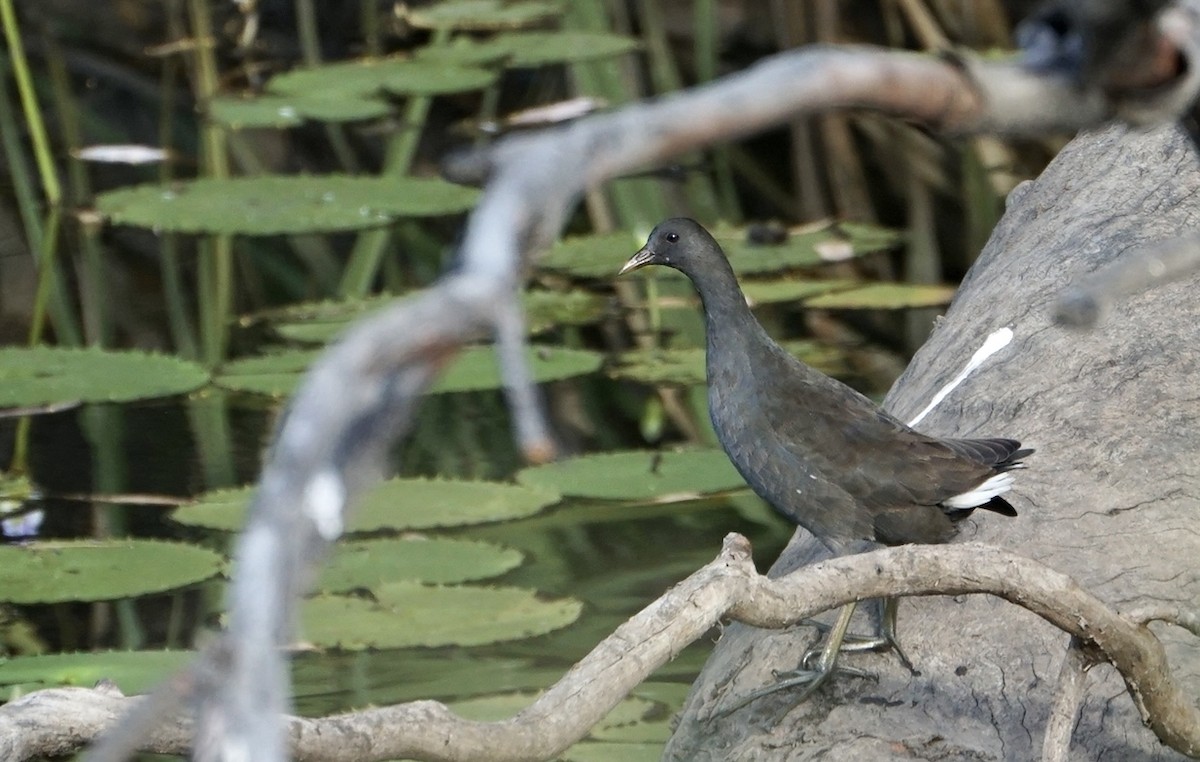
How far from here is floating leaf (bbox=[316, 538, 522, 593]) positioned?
11.7 feet

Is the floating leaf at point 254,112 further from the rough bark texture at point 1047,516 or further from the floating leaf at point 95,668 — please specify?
the rough bark texture at point 1047,516

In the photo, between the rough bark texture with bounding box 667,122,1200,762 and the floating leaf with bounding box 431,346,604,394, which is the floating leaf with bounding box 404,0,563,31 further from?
the rough bark texture with bounding box 667,122,1200,762

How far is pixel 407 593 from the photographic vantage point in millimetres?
3521

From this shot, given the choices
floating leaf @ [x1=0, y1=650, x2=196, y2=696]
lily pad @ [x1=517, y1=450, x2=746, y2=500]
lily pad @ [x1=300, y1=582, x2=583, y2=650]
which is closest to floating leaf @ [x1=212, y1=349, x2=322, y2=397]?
lily pad @ [x1=517, y1=450, x2=746, y2=500]

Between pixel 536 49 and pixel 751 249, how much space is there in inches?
79.5

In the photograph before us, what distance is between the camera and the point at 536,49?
289 inches

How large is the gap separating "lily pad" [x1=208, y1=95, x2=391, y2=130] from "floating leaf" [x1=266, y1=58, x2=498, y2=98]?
0.08 metres

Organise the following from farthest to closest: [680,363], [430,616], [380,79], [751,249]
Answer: [380,79]
[751,249]
[680,363]
[430,616]

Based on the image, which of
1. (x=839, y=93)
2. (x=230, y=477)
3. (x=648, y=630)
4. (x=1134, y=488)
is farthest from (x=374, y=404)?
(x=230, y=477)

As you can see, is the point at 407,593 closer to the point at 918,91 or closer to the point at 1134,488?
the point at 1134,488

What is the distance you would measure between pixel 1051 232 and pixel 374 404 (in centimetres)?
271

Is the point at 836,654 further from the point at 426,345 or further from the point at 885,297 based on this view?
the point at 885,297

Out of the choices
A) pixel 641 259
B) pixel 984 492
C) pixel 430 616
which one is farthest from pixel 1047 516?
pixel 430 616

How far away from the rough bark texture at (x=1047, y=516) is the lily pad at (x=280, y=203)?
9.45 ft
